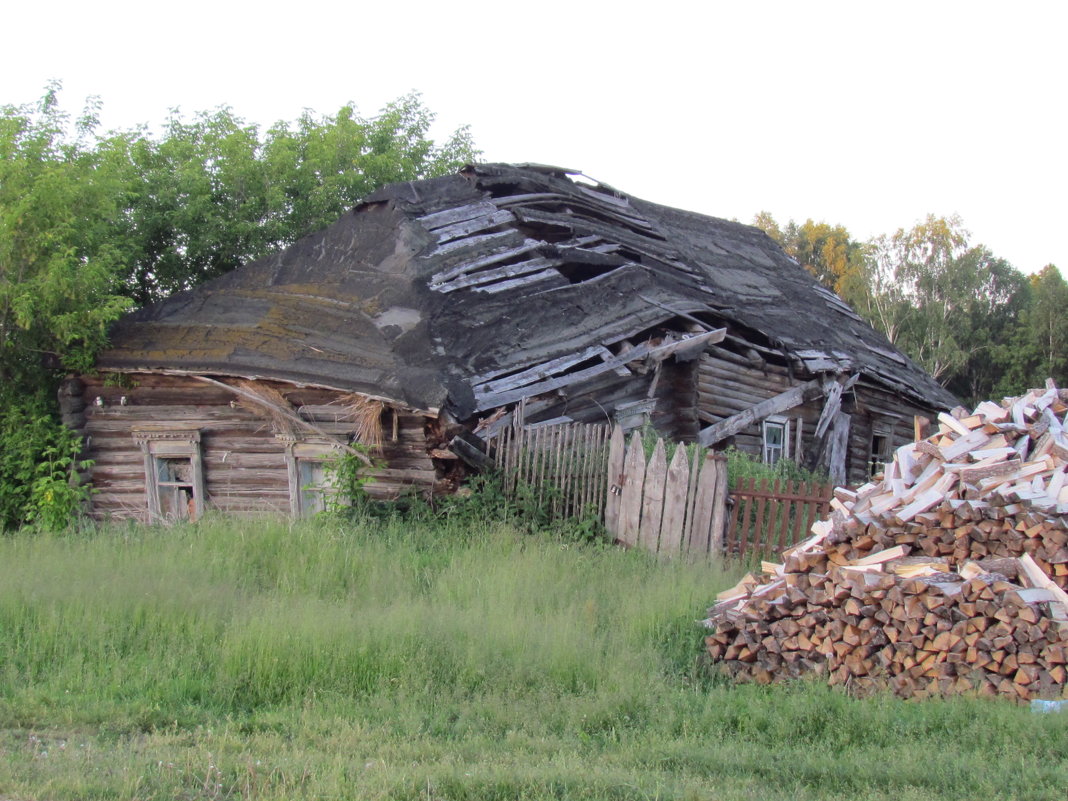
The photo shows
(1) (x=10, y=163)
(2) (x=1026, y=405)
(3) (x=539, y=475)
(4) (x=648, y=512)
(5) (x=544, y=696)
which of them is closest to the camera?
(5) (x=544, y=696)

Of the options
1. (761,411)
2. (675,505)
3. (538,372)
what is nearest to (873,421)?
(761,411)

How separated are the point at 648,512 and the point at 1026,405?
12.9 ft

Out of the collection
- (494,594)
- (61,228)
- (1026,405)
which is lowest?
(494,594)

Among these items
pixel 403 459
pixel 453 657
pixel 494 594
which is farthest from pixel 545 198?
pixel 453 657

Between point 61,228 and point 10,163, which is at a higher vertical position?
point 10,163

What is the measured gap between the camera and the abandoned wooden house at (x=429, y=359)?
1232 centimetres

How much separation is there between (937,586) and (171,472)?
11020 mm

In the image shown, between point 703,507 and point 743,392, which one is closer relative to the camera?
point 703,507

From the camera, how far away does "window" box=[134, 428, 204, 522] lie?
1403 cm

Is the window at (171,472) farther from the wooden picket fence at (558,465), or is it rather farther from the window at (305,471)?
the wooden picket fence at (558,465)

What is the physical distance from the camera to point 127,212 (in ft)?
64.2

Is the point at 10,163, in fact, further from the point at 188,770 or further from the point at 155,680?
the point at 188,770

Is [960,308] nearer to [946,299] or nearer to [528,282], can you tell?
[946,299]

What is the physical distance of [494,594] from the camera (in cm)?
862
